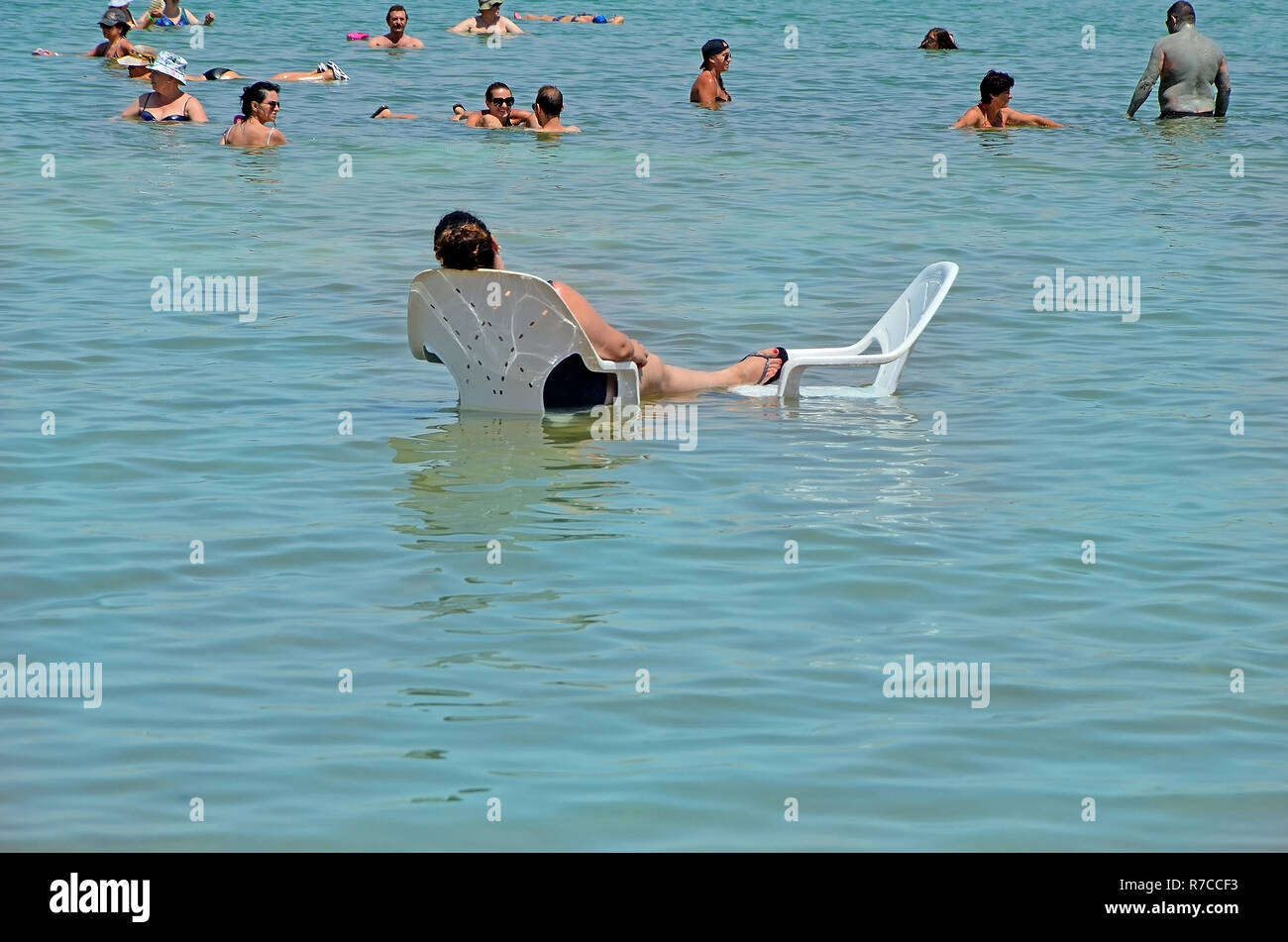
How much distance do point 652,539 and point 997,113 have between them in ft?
46.4

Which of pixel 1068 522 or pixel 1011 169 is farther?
pixel 1011 169

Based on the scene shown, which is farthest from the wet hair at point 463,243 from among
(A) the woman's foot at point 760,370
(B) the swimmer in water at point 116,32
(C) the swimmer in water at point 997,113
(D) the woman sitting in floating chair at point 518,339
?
(B) the swimmer in water at point 116,32

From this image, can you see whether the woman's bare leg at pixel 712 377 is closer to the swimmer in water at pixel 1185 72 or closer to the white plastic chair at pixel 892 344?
the white plastic chair at pixel 892 344

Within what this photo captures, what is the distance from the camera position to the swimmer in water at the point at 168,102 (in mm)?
18531

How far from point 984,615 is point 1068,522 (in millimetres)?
1206

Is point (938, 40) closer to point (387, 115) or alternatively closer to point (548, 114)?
point (548, 114)

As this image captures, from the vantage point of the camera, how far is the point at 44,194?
47.8ft

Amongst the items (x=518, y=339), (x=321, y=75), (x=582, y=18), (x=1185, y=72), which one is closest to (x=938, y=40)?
(x=582, y=18)

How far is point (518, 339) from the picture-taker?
7855mm

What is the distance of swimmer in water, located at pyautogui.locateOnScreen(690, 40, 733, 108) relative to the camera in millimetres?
21141

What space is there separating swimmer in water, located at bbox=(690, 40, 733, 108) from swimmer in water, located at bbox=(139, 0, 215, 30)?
11532 millimetres

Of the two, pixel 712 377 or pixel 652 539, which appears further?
pixel 712 377
